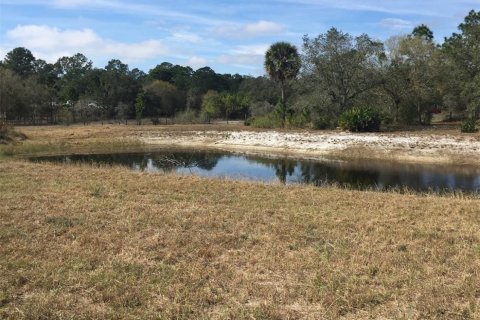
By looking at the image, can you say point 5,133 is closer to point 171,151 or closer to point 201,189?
point 171,151

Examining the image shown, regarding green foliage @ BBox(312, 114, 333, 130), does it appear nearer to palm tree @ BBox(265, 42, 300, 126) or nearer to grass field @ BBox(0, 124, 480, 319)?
palm tree @ BBox(265, 42, 300, 126)

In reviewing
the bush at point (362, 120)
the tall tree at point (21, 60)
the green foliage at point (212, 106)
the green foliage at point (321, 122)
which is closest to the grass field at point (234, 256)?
the bush at point (362, 120)

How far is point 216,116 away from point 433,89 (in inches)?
1446

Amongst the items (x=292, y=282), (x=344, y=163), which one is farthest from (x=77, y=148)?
(x=292, y=282)

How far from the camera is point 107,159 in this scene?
32719mm

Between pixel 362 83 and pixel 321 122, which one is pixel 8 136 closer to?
pixel 321 122

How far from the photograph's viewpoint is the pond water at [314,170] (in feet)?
68.7

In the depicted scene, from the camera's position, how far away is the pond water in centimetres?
2094

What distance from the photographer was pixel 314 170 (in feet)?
86.5

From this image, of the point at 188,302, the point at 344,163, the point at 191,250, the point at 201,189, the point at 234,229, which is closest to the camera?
the point at 188,302

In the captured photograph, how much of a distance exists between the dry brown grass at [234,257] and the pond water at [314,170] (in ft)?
28.6

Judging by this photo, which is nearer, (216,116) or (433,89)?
(433,89)

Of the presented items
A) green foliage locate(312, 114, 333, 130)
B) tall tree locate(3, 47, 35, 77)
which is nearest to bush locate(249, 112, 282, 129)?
green foliage locate(312, 114, 333, 130)

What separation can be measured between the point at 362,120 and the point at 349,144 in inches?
297
